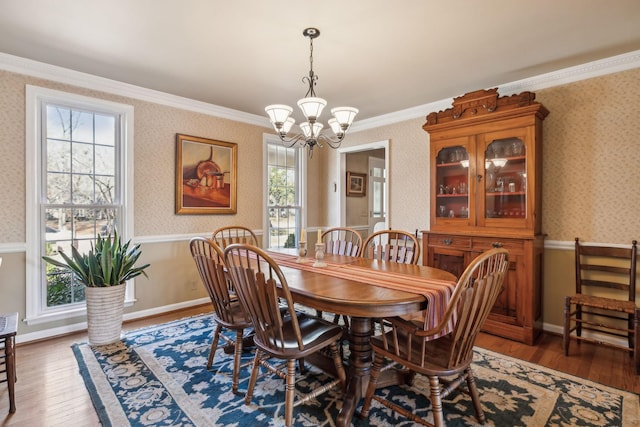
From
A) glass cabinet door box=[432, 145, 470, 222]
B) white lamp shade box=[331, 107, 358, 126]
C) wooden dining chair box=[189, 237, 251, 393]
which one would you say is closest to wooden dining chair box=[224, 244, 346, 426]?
wooden dining chair box=[189, 237, 251, 393]

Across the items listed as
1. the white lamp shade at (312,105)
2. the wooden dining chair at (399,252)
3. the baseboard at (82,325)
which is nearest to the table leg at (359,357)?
the wooden dining chair at (399,252)

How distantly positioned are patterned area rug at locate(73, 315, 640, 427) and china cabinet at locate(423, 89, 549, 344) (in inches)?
25.1

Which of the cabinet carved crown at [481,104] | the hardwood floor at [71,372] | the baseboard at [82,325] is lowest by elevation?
the hardwood floor at [71,372]

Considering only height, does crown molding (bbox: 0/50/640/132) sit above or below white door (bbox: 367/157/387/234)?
above

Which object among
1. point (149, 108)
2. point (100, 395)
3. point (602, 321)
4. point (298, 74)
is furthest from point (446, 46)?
point (100, 395)

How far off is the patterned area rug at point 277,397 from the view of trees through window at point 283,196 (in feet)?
8.00

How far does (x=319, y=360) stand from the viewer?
2.26 metres

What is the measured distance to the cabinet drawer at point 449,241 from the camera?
3.24m

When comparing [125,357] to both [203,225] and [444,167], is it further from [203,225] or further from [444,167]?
[444,167]

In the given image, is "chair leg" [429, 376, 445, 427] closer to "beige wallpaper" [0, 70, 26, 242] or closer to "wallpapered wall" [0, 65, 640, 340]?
"wallpapered wall" [0, 65, 640, 340]

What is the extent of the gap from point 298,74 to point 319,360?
249 cm

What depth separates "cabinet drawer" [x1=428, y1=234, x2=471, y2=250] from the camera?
3.24 m

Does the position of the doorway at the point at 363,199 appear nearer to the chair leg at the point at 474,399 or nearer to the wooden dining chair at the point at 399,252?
the wooden dining chair at the point at 399,252

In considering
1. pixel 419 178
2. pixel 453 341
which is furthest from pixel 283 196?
pixel 453 341
